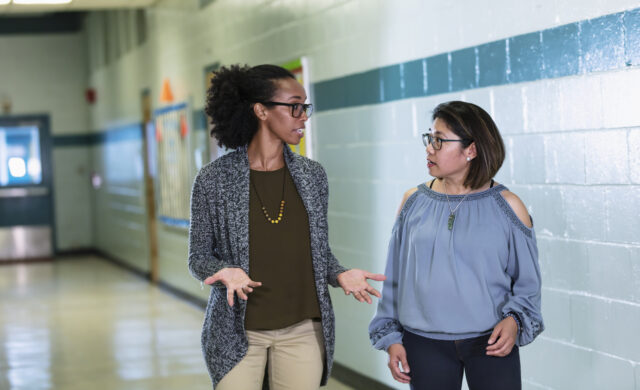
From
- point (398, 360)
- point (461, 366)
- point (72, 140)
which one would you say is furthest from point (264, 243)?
point (72, 140)

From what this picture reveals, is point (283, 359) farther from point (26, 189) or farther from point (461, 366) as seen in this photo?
point (26, 189)

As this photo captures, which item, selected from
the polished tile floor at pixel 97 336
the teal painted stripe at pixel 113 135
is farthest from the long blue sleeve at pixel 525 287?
the teal painted stripe at pixel 113 135

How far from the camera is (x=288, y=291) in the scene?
2381 mm

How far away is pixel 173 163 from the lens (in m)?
8.87

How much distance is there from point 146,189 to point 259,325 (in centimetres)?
830

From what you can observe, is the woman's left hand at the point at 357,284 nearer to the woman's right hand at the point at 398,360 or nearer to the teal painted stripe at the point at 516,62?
the woman's right hand at the point at 398,360

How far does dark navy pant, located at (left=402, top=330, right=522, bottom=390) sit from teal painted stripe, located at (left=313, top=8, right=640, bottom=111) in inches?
44.8

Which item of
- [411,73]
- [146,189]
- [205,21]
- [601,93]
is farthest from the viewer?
[146,189]

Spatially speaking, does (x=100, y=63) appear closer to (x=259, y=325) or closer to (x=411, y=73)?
(x=411, y=73)

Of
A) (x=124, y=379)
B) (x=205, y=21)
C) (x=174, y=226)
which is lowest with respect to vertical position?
(x=124, y=379)

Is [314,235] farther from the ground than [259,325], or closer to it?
farther from the ground

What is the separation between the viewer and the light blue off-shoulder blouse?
2.25 m

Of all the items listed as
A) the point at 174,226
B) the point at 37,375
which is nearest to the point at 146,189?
the point at 174,226

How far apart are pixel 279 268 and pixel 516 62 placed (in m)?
1.47
